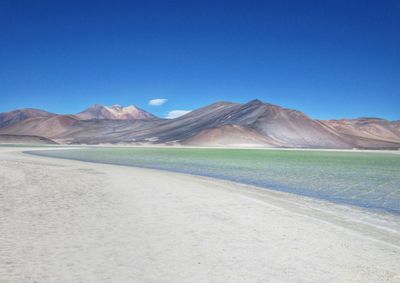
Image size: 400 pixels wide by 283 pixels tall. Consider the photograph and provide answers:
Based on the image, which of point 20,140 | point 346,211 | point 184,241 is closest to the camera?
point 184,241

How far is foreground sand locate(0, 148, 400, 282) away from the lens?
5.28 meters

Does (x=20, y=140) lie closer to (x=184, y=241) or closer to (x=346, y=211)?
(x=346, y=211)

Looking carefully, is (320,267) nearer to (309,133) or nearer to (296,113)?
(309,133)

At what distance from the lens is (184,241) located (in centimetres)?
688

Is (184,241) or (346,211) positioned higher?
(346,211)

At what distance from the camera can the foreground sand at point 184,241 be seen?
208 inches

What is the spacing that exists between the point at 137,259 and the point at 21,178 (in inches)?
480

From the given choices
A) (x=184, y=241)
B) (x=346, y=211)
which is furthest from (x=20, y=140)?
(x=184, y=241)

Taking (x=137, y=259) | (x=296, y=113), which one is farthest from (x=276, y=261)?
(x=296, y=113)

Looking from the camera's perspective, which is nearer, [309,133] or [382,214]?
[382,214]

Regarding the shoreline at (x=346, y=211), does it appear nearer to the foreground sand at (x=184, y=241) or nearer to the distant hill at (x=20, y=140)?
the foreground sand at (x=184, y=241)

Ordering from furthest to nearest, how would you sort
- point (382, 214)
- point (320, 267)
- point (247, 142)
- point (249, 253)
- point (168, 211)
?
1. point (247, 142)
2. point (382, 214)
3. point (168, 211)
4. point (249, 253)
5. point (320, 267)

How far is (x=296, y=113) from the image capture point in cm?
18550

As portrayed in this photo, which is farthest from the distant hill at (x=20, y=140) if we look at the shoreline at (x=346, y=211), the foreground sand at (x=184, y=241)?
the shoreline at (x=346, y=211)
